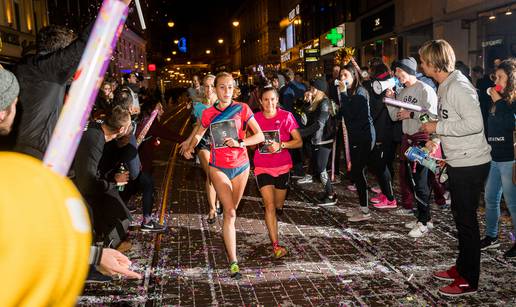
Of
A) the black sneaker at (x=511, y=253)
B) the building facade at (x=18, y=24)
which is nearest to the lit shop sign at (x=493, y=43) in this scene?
the black sneaker at (x=511, y=253)

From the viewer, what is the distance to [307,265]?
211 inches

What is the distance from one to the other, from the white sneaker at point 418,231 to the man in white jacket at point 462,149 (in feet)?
5.34

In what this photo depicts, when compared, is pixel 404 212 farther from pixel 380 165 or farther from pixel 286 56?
pixel 286 56

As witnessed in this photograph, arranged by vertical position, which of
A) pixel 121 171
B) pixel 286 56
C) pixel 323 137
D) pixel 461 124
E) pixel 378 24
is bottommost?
pixel 121 171

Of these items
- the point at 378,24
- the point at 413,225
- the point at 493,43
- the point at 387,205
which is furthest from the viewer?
the point at 378,24

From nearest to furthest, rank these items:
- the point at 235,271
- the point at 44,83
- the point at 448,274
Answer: the point at 44,83 < the point at 448,274 < the point at 235,271

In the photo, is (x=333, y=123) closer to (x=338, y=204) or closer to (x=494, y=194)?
(x=338, y=204)

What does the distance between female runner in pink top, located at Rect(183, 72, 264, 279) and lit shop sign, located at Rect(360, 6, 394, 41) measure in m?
17.1

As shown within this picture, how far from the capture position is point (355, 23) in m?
26.4

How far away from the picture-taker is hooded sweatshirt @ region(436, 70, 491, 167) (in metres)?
4.25

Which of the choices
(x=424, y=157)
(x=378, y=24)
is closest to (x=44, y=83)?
(x=424, y=157)

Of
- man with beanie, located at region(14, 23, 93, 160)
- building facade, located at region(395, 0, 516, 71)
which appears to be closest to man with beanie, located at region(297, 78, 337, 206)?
man with beanie, located at region(14, 23, 93, 160)

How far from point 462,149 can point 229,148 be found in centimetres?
245

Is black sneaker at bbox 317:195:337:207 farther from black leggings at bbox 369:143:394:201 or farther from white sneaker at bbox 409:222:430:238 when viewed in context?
white sneaker at bbox 409:222:430:238
